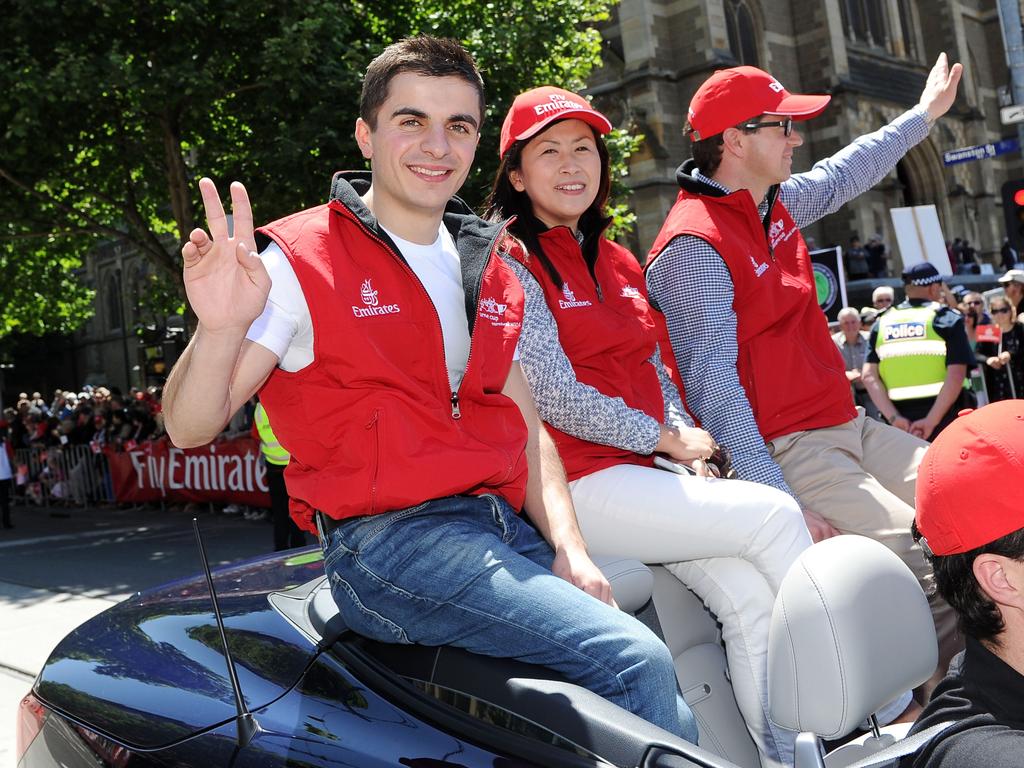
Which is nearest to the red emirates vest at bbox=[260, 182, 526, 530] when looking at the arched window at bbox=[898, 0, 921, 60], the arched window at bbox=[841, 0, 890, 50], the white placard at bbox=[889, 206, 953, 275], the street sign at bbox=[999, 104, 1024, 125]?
the street sign at bbox=[999, 104, 1024, 125]

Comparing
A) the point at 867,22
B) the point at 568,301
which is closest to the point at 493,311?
the point at 568,301

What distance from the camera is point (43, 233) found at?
690 inches

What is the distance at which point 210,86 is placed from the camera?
13922 millimetres

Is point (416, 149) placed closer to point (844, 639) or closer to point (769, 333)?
point (769, 333)

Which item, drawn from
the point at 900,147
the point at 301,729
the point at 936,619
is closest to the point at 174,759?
the point at 301,729

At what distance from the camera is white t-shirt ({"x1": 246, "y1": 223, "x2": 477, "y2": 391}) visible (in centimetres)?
202

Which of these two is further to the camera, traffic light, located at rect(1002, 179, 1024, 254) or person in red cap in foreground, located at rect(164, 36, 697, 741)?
traffic light, located at rect(1002, 179, 1024, 254)

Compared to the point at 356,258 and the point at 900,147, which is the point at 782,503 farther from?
the point at 900,147

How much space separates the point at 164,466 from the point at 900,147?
1440 cm

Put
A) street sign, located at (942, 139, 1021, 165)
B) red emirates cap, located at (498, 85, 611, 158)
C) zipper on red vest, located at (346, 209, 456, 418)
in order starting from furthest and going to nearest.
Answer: street sign, located at (942, 139, 1021, 165), red emirates cap, located at (498, 85, 611, 158), zipper on red vest, located at (346, 209, 456, 418)

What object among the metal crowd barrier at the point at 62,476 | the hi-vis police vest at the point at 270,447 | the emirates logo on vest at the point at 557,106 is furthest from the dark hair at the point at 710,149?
the metal crowd barrier at the point at 62,476

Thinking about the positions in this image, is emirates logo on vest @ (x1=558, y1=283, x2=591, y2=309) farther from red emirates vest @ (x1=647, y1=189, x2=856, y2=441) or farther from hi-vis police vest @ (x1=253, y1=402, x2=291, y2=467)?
hi-vis police vest @ (x1=253, y1=402, x2=291, y2=467)

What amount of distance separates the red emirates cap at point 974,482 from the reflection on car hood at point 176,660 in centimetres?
120

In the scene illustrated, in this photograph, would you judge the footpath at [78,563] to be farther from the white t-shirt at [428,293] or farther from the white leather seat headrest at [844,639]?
the white leather seat headrest at [844,639]
